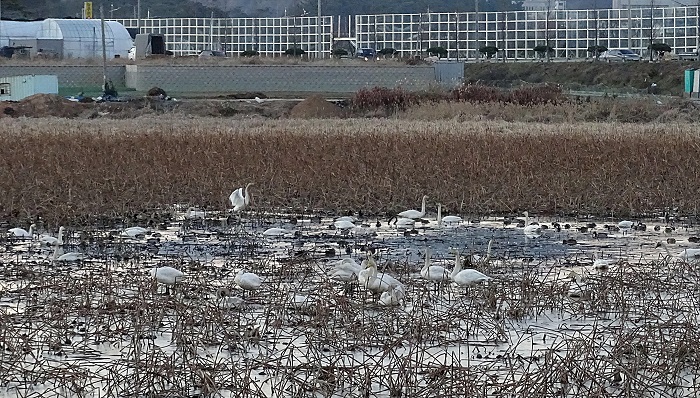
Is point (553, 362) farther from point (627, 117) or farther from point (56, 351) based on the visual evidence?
point (627, 117)

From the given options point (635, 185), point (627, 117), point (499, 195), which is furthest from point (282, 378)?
point (627, 117)

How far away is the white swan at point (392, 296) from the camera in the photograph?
755 centimetres

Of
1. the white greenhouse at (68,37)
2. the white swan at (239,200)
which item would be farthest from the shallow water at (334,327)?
the white greenhouse at (68,37)

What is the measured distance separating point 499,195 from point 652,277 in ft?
16.9

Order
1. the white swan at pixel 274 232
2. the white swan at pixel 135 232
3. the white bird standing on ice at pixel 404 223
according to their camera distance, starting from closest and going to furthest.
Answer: the white swan at pixel 135 232, the white swan at pixel 274 232, the white bird standing on ice at pixel 404 223

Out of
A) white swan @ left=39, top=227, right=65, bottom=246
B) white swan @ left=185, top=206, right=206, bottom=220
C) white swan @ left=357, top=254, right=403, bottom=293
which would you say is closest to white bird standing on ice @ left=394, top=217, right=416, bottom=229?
white swan @ left=185, top=206, right=206, bottom=220

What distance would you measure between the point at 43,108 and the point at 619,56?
3760 cm

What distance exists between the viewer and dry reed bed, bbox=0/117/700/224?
43.0 ft

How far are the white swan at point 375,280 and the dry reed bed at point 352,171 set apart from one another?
4.81 meters

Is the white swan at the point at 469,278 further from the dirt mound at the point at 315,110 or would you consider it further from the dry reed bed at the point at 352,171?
the dirt mound at the point at 315,110

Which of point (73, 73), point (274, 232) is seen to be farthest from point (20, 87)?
point (274, 232)

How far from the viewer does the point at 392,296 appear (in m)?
7.57

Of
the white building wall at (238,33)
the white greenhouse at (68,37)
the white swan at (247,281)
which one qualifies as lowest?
the white swan at (247,281)

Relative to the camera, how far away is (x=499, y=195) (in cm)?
1357
